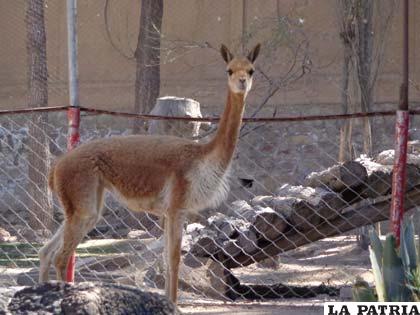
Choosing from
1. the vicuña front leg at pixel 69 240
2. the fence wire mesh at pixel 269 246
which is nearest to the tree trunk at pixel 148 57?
the fence wire mesh at pixel 269 246

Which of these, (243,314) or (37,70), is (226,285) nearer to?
(243,314)

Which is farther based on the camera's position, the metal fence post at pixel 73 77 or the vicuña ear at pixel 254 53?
the metal fence post at pixel 73 77

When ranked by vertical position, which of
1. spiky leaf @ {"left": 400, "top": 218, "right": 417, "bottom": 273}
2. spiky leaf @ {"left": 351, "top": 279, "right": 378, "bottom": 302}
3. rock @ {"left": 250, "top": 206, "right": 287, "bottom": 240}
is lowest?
spiky leaf @ {"left": 351, "top": 279, "right": 378, "bottom": 302}

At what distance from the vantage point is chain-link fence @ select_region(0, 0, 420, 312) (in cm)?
777

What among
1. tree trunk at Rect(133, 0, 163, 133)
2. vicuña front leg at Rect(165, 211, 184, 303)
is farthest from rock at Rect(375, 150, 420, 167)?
tree trunk at Rect(133, 0, 163, 133)

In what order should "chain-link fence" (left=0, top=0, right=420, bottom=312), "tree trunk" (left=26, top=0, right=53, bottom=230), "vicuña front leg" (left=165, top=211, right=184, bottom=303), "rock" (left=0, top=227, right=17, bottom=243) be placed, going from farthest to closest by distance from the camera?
"tree trunk" (left=26, top=0, right=53, bottom=230)
"rock" (left=0, top=227, right=17, bottom=243)
"chain-link fence" (left=0, top=0, right=420, bottom=312)
"vicuña front leg" (left=165, top=211, right=184, bottom=303)

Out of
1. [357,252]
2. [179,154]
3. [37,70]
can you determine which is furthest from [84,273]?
[37,70]

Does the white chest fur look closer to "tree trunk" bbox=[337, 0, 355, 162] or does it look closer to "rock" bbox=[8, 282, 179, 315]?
"rock" bbox=[8, 282, 179, 315]

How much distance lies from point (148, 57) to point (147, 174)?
780 cm

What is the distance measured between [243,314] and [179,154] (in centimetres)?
118

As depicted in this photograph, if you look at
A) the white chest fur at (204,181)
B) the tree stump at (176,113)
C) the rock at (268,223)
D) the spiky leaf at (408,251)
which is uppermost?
the tree stump at (176,113)

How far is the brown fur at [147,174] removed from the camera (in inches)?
260

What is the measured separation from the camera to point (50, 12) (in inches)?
647

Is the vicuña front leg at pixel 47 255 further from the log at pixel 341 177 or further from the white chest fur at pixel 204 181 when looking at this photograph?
the log at pixel 341 177
